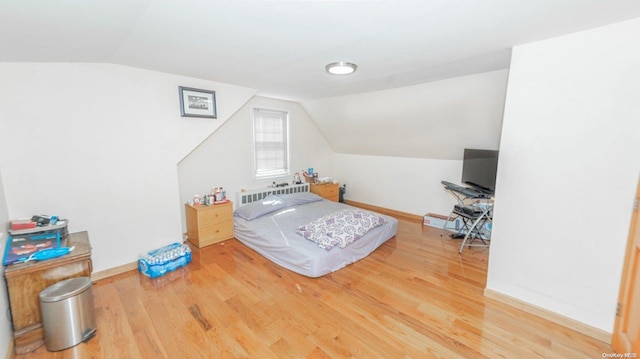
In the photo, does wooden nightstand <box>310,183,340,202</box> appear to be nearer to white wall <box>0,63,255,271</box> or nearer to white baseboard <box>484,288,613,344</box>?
white wall <box>0,63,255,271</box>

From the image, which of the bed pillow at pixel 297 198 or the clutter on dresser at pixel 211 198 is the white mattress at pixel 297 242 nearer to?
the bed pillow at pixel 297 198

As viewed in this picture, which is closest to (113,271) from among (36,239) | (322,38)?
(36,239)

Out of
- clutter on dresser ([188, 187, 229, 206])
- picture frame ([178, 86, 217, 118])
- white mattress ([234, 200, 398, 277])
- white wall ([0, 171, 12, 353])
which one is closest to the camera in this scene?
white wall ([0, 171, 12, 353])

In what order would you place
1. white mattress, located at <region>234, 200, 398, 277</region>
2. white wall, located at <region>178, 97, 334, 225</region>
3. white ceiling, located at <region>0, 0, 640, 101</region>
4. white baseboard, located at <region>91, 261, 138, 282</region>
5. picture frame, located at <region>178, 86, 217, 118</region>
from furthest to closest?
white wall, located at <region>178, 97, 334, 225</region> < picture frame, located at <region>178, 86, 217, 118</region> < white mattress, located at <region>234, 200, 398, 277</region> < white baseboard, located at <region>91, 261, 138, 282</region> < white ceiling, located at <region>0, 0, 640, 101</region>

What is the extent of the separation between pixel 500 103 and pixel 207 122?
365cm

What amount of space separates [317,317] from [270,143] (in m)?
3.32

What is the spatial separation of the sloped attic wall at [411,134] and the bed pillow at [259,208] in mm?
1994

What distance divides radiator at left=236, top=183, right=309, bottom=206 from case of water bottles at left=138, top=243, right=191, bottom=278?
132cm

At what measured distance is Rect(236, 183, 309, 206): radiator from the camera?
422cm

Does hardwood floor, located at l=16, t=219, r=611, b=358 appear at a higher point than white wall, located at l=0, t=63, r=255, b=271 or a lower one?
lower

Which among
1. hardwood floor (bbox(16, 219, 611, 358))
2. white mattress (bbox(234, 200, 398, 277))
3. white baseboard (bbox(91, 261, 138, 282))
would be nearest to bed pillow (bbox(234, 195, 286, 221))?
white mattress (bbox(234, 200, 398, 277))

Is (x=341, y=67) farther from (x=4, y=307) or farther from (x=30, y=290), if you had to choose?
(x=4, y=307)

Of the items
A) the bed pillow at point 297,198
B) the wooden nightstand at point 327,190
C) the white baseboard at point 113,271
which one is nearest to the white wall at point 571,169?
the bed pillow at point 297,198

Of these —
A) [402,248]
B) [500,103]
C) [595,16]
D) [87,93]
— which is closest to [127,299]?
[87,93]
